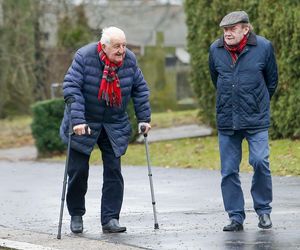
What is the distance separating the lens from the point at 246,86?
32.0ft

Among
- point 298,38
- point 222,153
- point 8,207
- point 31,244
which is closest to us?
point 31,244

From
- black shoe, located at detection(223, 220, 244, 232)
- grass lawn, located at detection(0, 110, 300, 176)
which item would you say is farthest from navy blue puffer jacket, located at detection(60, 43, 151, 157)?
grass lawn, located at detection(0, 110, 300, 176)

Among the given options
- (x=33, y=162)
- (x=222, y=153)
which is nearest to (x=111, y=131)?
(x=222, y=153)

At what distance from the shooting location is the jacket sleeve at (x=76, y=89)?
32.1 feet

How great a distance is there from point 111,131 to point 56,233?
1054 mm

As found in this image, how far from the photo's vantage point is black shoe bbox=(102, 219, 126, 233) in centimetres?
1006

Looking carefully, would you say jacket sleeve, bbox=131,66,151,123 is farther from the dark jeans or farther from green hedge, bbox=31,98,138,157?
green hedge, bbox=31,98,138,157

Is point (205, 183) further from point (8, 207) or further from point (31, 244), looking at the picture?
point (31, 244)

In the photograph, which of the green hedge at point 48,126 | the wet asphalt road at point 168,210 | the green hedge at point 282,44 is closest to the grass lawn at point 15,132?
the green hedge at point 48,126

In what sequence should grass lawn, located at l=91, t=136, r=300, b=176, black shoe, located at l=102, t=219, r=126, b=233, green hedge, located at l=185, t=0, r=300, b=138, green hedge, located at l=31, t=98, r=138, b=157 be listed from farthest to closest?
green hedge, located at l=31, t=98, r=138, b=157
green hedge, located at l=185, t=0, r=300, b=138
grass lawn, located at l=91, t=136, r=300, b=176
black shoe, located at l=102, t=219, r=126, b=233

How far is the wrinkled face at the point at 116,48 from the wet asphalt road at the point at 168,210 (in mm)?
1539

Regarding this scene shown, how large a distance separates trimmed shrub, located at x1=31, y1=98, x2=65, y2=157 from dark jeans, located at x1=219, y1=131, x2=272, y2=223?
1282 cm

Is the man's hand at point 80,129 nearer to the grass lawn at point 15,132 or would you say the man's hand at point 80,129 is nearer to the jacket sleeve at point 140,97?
the jacket sleeve at point 140,97

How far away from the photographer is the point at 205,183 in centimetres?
1469
